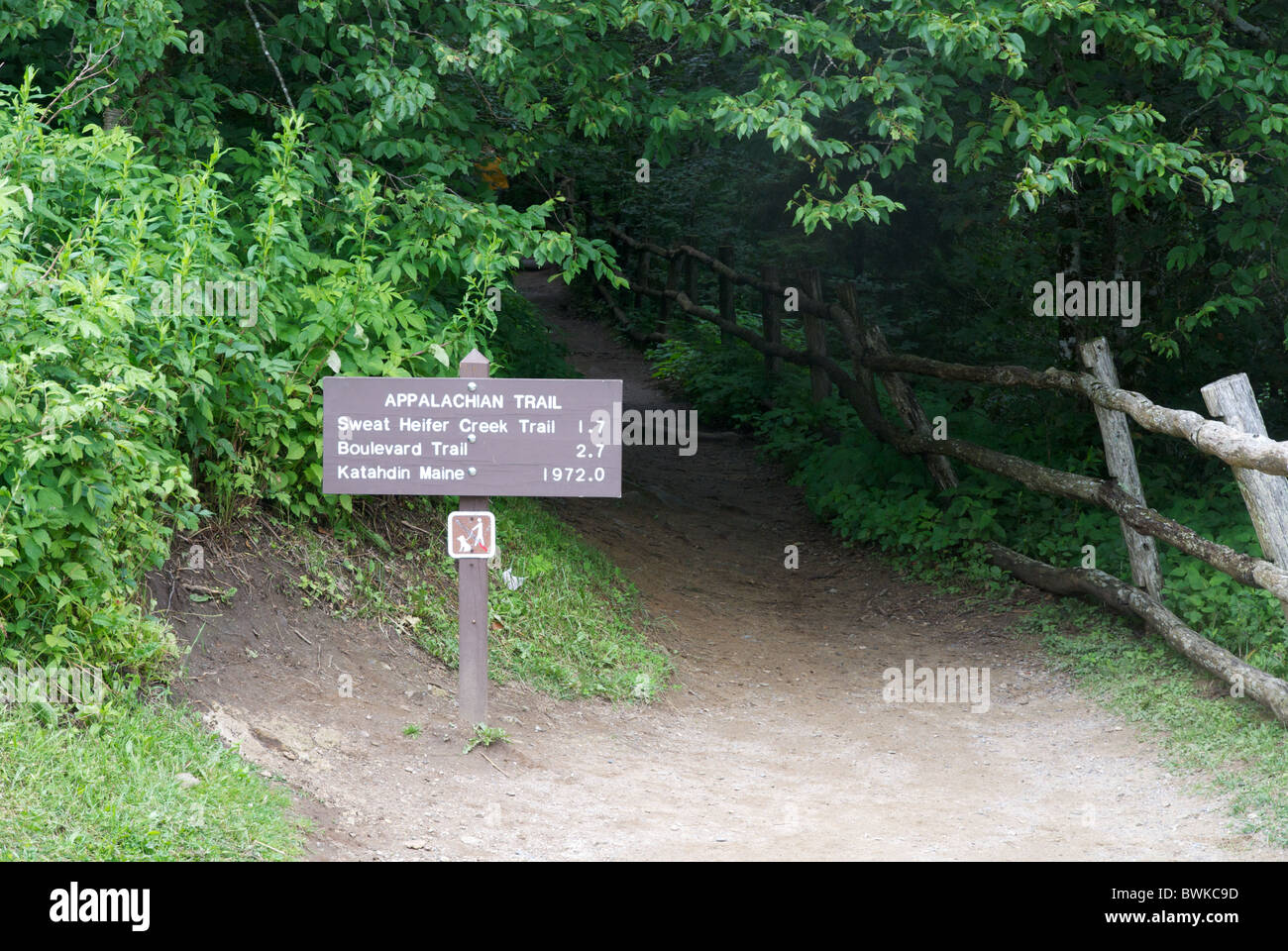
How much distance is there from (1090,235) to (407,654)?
6.28 metres

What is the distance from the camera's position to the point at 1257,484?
227 inches

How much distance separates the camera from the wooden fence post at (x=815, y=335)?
Answer: 12344 mm

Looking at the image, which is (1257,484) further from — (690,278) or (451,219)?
(690,278)

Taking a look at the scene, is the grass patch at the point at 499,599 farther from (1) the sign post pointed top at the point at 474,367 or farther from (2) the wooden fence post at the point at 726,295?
(2) the wooden fence post at the point at 726,295

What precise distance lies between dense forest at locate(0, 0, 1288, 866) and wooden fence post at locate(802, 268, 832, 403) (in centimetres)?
214

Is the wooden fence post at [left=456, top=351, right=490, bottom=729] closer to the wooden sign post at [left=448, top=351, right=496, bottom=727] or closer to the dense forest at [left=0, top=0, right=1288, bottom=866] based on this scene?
the wooden sign post at [left=448, top=351, right=496, bottom=727]

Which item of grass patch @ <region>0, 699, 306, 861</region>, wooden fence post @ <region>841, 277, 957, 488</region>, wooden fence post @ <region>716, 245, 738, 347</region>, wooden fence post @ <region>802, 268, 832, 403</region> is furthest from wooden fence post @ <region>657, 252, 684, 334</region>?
grass patch @ <region>0, 699, 306, 861</region>

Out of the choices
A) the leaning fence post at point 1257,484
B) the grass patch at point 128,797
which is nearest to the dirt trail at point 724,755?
the grass patch at point 128,797

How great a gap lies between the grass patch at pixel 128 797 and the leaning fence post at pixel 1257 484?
470cm

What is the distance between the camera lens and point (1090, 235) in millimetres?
9086

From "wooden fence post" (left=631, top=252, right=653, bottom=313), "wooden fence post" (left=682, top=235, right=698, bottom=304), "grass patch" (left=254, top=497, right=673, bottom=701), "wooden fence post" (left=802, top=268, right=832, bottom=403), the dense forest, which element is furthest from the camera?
"wooden fence post" (left=631, top=252, right=653, bottom=313)

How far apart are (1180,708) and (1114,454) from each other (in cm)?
197

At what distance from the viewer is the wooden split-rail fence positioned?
572 cm

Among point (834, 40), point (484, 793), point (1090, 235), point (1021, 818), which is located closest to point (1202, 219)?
point (1090, 235)
